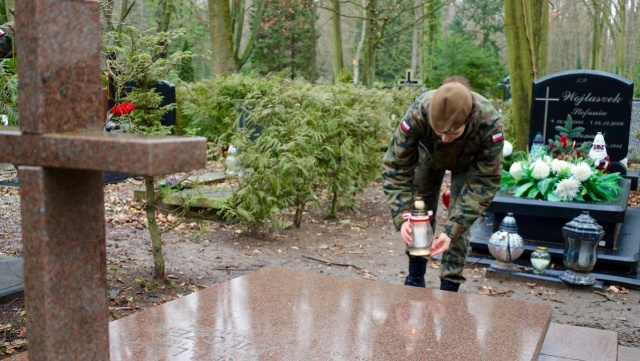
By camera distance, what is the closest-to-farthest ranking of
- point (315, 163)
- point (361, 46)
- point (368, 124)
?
point (315, 163), point (368, 124), point (361, 46)

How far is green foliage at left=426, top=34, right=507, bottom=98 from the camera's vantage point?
24.2 m

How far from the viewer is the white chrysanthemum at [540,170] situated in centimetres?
661

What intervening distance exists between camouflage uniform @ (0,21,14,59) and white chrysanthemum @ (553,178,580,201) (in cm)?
510

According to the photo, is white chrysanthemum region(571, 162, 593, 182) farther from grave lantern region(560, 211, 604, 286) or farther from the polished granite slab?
the polished granite slab

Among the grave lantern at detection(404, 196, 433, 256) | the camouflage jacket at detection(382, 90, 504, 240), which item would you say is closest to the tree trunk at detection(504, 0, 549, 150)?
the camouflage jacket at detection(382, 90, 504, 240)

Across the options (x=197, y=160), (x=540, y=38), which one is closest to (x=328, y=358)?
(x=197, y=160)

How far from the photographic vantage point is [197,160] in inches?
55.8

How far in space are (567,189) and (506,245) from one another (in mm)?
999

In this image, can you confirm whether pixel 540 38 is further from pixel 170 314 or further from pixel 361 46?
pixel 361 46

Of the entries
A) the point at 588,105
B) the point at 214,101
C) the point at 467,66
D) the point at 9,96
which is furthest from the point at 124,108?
the point at 467,66

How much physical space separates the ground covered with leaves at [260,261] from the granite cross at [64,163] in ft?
8.10

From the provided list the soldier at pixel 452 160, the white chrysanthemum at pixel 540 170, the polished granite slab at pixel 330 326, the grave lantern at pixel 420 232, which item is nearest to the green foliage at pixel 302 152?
the white chrysanthemum at pixel 540 170

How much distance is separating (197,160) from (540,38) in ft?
37.2

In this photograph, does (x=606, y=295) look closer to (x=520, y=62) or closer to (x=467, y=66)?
(x=520, y=62)
